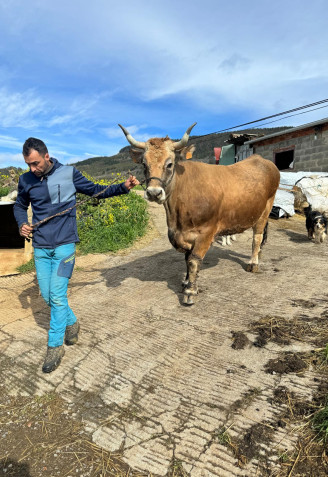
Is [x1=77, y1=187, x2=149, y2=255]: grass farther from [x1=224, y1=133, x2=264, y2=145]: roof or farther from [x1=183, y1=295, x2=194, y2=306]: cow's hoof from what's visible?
[x1=224, y1=133, x2=264, y2=145]: roof

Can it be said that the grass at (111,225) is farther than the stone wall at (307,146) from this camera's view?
No

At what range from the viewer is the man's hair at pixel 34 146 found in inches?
125

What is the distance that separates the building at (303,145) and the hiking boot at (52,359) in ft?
42.9

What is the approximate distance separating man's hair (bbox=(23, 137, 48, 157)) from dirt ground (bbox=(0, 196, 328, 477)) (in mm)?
2392

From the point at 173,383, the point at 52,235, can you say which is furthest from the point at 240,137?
the point at 173,383

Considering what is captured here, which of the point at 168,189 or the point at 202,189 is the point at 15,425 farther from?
the point at 202,189

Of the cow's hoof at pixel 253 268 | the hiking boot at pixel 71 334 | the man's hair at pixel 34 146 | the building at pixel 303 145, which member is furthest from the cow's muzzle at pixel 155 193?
the building at pixel 303 145

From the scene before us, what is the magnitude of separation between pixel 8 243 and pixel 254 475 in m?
7.56

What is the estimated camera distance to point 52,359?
3.35 metres

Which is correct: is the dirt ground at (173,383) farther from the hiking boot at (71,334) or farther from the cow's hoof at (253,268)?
the cow's hoof at (253,268)

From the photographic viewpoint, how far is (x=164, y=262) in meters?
6.89

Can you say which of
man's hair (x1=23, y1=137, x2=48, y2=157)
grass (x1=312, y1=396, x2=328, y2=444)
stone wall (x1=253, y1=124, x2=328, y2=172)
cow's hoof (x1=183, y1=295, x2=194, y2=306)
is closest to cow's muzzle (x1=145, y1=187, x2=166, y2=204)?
man's hair (x1=23, y1=137, x2=48, y2=157)

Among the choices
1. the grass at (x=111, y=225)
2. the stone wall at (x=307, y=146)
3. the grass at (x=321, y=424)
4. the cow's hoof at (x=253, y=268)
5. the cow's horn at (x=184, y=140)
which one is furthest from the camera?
the stone wall at (x=307, y=146)

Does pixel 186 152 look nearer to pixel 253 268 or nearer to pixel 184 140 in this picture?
pixel 184 140
